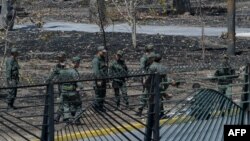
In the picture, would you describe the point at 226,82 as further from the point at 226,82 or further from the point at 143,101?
the point at 143,101

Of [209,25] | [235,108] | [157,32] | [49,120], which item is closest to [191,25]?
[209,25]

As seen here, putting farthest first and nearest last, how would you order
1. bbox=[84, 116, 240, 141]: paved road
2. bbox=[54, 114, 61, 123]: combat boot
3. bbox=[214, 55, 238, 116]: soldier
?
bbox=[214, 55, 238, 116]: soldier
bbox=[84, 116, 240, 141]: paved road
bbox=[54, 114, 61, 123]: combat boot

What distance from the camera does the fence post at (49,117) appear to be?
755 centimetres

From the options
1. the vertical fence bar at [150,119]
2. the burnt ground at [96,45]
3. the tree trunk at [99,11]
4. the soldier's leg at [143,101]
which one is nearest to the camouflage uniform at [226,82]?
the soldier's leg at [143,101]

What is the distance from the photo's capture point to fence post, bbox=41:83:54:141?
755 cm

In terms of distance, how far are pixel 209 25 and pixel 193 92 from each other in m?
35.5

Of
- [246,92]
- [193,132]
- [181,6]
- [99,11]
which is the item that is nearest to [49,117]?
[193,132]

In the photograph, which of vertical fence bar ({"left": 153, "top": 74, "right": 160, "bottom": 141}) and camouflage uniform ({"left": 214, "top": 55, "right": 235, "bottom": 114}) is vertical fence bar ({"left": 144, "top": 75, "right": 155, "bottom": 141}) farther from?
camouflage uniform ({"left": 214, "top": 55, "right": 235, "bottom": 114})

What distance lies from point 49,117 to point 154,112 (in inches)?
46.8

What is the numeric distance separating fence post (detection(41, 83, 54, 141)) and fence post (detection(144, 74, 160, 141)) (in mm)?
1094

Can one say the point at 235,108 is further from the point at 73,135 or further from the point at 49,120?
the point at 49,120

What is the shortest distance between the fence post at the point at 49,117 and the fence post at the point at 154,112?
109cm

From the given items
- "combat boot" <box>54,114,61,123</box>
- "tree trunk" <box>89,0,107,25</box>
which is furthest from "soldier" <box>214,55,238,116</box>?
"tree trunk" <box>89,0,107,25</box>

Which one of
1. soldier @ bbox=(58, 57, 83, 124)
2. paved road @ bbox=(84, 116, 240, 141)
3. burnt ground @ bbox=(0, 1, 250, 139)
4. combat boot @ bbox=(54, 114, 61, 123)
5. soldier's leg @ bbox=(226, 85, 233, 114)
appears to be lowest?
burnt ground @ bbox=(0, 1, 250, 139)
